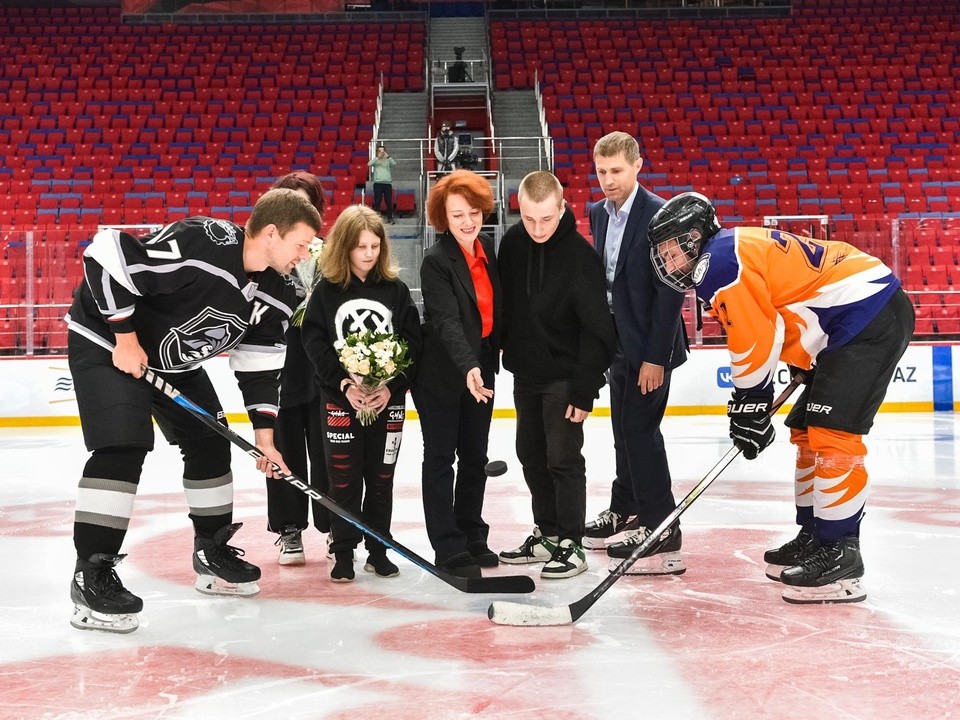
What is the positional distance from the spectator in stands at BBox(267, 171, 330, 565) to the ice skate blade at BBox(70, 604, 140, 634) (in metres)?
0.82

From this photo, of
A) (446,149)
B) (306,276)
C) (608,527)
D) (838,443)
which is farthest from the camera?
(446,149)

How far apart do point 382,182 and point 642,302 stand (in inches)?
321

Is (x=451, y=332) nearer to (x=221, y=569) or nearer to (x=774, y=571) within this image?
(x=221, y=569)

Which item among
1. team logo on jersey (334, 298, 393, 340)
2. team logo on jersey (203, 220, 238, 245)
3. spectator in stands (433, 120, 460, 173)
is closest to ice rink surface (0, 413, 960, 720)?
team logo on jersey (334, 298, 393, 340)

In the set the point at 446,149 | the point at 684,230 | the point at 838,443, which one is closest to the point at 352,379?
the point at 684,230

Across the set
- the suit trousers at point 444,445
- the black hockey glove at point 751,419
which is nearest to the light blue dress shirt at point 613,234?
the suit trousers at point 444,445

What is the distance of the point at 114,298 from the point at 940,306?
7578 mm

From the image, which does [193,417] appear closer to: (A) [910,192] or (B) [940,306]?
(B) [940,306]

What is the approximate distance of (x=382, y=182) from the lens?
35.8 feet

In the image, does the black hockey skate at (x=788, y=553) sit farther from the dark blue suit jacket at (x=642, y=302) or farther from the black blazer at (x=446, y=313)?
the black blazer at (x=446, y=313)

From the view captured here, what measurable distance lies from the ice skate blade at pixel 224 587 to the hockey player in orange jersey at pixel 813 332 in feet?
4.98

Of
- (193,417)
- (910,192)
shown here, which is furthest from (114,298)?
(910,192)

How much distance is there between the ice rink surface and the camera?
1.99m

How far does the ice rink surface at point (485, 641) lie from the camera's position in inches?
78.4
